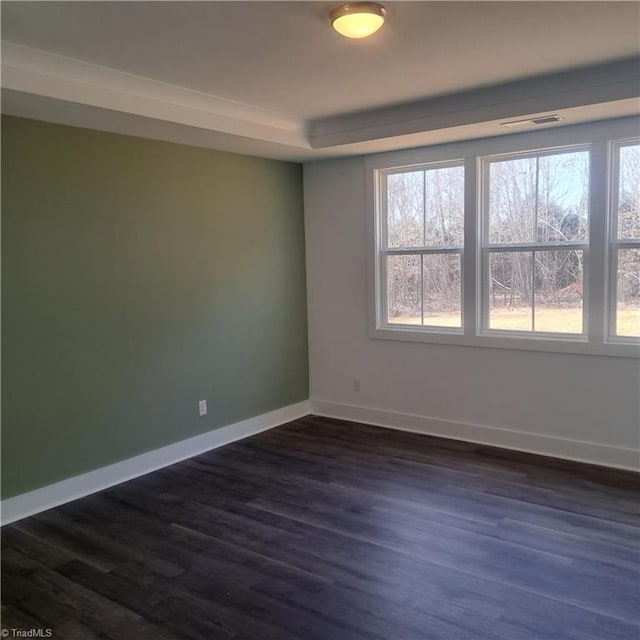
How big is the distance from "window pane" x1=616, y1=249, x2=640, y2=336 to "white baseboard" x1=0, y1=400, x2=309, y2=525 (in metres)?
2.90

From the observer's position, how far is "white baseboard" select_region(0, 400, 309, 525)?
340 cm

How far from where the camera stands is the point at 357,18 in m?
2.44

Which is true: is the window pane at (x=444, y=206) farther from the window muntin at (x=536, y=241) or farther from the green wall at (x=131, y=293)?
the green wall at (x=131, y=293)

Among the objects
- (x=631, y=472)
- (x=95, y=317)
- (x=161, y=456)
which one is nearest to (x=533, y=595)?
(x=631, y=472)

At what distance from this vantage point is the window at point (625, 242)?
3838mm

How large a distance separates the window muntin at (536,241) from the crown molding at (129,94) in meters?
1.75

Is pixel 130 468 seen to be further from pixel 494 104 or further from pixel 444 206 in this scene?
pixel 494 104

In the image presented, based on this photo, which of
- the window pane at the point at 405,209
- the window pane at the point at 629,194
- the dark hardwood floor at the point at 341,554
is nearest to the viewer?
the dark hardwood floor at the point at 341,554

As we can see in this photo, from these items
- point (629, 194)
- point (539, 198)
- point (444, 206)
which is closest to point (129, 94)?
point (444, 206)

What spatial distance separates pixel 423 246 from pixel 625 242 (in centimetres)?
155

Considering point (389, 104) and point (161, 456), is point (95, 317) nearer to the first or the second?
point (161, 456)

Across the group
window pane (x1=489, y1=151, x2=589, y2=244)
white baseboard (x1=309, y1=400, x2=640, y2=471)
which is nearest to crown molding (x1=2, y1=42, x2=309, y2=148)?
window pane (x1=489, y1=151, x2=589, y2=244)

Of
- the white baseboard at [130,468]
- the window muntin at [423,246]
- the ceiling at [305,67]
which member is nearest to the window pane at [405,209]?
the window muntin at [423,246]

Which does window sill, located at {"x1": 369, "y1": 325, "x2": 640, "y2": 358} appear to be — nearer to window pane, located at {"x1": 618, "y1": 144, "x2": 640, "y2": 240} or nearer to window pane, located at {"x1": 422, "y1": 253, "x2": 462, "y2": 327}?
window pane, located at {"x1": 422, "y1": 253, "x2": 462, "y2": 327}
